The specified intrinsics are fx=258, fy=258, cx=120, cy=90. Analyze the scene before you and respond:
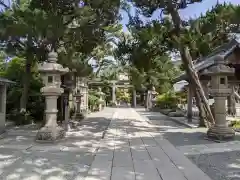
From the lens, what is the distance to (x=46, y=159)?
5.66m

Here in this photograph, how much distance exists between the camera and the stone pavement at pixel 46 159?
179 inches

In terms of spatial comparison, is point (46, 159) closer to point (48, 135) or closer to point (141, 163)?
point (141, 163)

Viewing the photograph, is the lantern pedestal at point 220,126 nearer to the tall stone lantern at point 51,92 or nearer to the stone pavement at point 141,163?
the stone pavement at point 141,163

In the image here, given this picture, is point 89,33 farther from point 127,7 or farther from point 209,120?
point 209,120

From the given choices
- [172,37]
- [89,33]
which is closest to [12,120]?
[89,33]

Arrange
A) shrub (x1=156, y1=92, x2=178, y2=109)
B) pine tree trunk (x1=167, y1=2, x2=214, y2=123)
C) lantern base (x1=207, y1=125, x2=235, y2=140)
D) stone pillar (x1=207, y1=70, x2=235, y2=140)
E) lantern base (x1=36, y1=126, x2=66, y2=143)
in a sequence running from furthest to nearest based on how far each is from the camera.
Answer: shrub (x1=156, y1=92, x2=178, y2=109) < pine tree trunk (x1=167, y1=2, x2=214, y2=123) < stone pillar (x1=207, y1=70, x2=235, y2=140) < lantern base (x1=207, y1=125, x2=235, y2=140) < lantern base (x1=36, y1=126, x2=66, y2=143)

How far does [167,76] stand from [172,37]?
60.5ft

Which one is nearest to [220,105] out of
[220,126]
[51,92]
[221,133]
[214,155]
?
[220,126]

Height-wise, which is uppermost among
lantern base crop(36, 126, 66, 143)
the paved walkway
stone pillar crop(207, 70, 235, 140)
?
stone pillar crop(207, 70, 235, 140)

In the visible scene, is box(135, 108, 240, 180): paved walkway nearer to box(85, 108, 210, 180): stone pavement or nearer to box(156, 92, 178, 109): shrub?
box(85, 108, 210, 180): stone pavement

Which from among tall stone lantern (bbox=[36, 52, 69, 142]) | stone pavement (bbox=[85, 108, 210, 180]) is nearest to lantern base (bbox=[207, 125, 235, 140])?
stone pavement (bbox=[85, 108, 210, 180])

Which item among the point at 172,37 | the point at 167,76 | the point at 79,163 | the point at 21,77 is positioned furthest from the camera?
the point at 167,76

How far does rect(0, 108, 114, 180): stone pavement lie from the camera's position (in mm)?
4537

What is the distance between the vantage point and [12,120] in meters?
13.3
